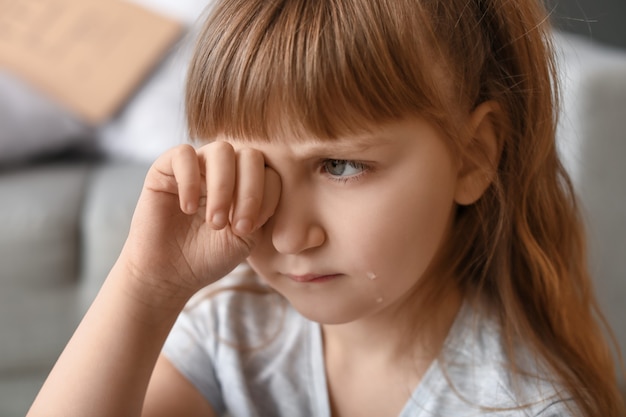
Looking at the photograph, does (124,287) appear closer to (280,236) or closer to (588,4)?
(280,236)

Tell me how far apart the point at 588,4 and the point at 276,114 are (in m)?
1.21

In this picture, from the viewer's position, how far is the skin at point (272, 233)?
66 centimetres

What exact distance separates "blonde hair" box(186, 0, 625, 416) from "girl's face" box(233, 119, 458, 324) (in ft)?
0.07

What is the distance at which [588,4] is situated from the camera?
1.61 meters

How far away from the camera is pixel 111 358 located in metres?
0.71

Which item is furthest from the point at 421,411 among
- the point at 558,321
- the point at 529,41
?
the point at 529,41

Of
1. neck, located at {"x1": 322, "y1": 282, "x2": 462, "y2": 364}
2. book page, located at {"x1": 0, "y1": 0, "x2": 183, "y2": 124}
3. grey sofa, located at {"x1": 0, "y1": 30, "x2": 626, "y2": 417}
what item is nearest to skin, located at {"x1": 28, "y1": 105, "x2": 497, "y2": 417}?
neck, located at {"x1": 322, "y1": 282, "x2": 462, "y2": 364}

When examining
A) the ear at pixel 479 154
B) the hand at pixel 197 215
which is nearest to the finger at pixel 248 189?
the hand at pixel 197 215

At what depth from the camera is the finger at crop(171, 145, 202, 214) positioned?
0.65m

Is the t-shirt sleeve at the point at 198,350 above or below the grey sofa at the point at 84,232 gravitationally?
below

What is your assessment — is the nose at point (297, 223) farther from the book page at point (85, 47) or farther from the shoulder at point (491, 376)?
the book page at point (85, 47)

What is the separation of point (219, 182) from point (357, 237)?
136mm

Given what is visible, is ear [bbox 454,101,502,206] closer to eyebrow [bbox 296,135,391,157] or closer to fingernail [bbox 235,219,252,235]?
eyebrow [bbox 296,135,391,157]

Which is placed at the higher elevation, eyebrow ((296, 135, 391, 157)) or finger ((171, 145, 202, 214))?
eyebrow ((296, 135, 391, 157))
